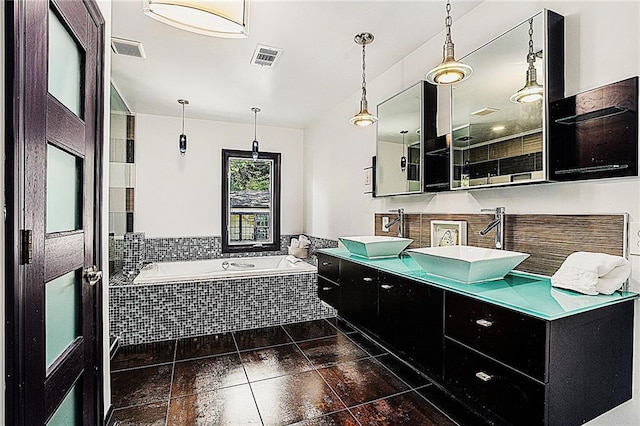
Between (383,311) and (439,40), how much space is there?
198 centimetres

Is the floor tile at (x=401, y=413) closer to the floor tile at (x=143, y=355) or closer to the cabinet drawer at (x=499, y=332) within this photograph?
the cabinet drawer at (x=499, y=332)

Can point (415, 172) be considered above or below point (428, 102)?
below

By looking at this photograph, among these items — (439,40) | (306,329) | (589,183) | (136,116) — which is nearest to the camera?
(589,183)

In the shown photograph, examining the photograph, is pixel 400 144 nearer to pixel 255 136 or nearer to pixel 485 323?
pixel 485 323

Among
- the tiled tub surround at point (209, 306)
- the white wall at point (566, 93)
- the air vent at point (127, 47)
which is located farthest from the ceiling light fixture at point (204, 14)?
the tiled tub surround at point (209, 306)

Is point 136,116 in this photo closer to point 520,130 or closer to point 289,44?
point 289,44

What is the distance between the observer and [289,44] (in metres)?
2.70

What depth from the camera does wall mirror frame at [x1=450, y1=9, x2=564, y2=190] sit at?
1.77 m

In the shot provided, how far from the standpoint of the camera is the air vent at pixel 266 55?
2760mm

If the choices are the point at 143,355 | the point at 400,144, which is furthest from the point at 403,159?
the point at 143,355

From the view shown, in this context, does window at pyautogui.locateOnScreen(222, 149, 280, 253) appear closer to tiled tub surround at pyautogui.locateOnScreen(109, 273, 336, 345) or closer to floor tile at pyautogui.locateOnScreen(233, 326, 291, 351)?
tiled tub surround at pyautogui.locateOnScreen(109, 273, 336, 345)

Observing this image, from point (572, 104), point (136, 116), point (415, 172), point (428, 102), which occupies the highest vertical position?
point (136, 116)

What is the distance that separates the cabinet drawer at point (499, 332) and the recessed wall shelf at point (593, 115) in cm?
100

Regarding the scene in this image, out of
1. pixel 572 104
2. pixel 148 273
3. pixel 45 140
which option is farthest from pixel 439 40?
pixel 148 273
